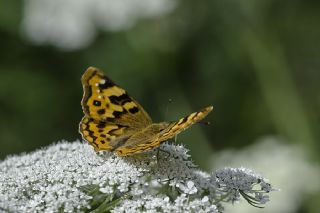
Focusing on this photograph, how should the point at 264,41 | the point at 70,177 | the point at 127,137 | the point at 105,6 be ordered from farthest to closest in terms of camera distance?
the point at 105,6
the point at 264,41
the point at 127,137
the point at 70,177

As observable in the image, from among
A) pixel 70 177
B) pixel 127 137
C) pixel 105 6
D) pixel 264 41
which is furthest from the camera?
pixel 105 6

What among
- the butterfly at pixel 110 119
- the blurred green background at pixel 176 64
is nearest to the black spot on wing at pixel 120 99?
the butterfly at pixel 110 119

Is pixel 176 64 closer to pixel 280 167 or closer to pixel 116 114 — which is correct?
pixel 280 167

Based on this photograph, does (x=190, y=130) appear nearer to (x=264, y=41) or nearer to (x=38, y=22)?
(x=264, y=41)

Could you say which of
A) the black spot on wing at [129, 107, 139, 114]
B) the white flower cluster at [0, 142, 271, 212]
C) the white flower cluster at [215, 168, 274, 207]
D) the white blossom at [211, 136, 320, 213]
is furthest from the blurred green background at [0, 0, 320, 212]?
the white flower cluster at [0, 142, 271, 212]

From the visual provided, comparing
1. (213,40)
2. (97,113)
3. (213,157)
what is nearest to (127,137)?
(97,113)

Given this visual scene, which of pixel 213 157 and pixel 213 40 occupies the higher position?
pixel 213 40

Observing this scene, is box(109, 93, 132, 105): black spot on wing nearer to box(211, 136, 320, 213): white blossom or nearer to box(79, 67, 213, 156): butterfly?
box(79, 67, 213, 156): butterfly
